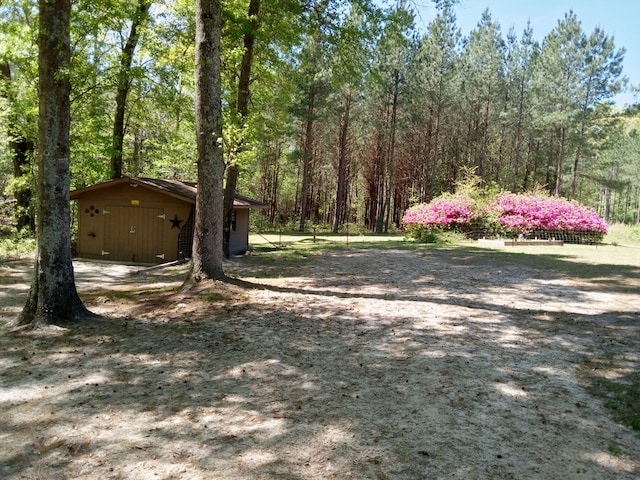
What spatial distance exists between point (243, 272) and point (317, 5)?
708cm

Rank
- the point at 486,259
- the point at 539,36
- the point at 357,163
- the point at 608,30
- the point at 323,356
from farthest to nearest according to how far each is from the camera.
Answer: the point at 357,163, the point at 539,36, the point at 608,30, the point at 486,259, the point at 323,356

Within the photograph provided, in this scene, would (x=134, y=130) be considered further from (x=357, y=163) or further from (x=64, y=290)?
(x=357, y=163)

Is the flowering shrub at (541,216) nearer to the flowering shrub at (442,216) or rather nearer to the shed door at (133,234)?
the flowering shrub at (442,216)

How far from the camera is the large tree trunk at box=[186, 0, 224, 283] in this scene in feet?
27.5

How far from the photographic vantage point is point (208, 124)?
8453 millimetres

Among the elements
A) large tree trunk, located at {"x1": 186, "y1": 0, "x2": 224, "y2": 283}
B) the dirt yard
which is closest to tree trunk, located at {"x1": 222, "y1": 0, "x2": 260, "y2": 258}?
large tree trunk, located at {"x1": 186, "y1": 0, "x2": 224, "y2": 283}

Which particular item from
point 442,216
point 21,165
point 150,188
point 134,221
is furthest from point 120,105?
point 442,216

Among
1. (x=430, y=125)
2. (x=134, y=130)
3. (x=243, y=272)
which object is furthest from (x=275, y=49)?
(x=430, y=125)

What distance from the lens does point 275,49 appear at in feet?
55.0

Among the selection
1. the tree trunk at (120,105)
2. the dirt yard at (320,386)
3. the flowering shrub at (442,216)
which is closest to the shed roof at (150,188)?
the tree trunk at (120,105)

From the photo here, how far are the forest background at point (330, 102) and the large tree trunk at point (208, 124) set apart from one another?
1814 mm

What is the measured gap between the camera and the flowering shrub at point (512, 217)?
21.7 m

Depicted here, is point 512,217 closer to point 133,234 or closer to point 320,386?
point 133,234

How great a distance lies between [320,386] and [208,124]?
224 inches
